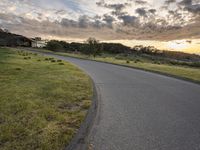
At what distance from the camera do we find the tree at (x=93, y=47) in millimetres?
66688

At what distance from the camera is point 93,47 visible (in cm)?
6750

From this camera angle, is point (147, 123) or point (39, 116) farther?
point (39, 116)

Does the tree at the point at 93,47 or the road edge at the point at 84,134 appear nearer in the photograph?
the road edge at the point at 84,134

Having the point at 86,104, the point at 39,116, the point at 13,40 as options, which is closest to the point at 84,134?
the point at 39,116

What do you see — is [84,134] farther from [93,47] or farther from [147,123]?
[93,47]

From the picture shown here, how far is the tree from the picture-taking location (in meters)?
66.7

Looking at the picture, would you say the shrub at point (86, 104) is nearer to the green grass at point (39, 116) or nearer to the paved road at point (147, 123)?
the green grass at point (39, 116)

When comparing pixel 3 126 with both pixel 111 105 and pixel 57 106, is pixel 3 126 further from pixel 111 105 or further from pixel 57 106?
pixel 111 105

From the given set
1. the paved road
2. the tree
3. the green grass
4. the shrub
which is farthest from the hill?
the paved road

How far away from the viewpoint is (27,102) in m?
8.86

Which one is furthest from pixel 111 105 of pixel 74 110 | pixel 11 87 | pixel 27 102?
pixel 11 87

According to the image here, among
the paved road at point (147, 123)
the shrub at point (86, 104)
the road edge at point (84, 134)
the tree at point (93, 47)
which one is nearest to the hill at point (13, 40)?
the tree at point (93, 47)

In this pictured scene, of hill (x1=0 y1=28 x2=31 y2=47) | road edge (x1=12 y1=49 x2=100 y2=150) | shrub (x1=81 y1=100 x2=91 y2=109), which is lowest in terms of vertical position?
hill (x1=0 y1=28 x2=31 y2=47)

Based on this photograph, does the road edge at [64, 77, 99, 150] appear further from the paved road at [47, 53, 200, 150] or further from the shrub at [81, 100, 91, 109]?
the shrub at [81, 100, 91, 109]
